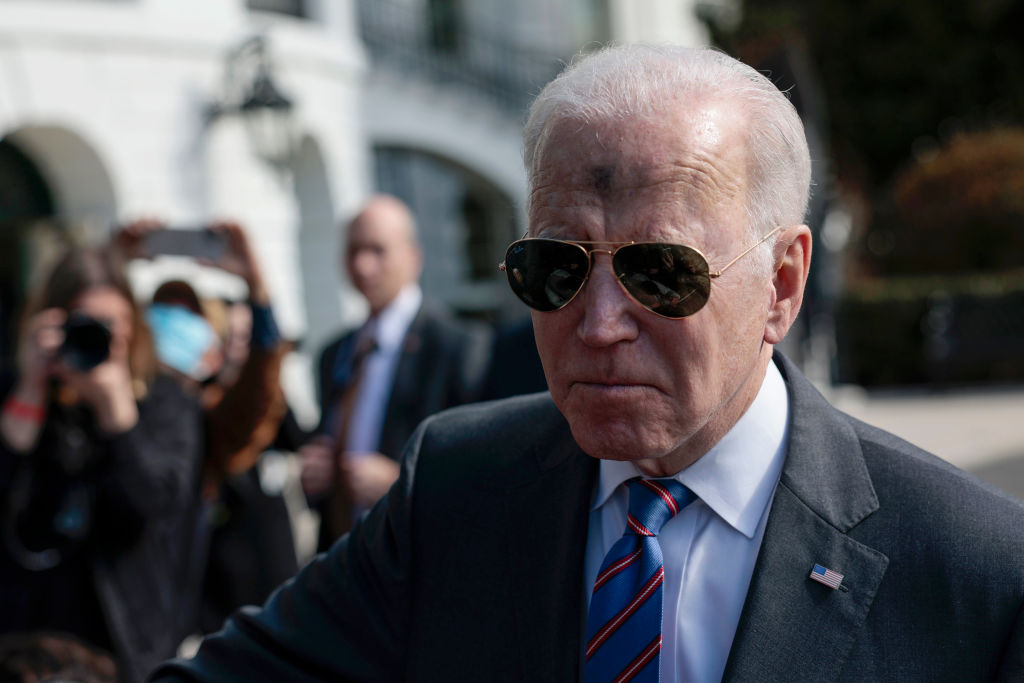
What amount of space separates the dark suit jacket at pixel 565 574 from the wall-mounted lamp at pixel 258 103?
705 cm

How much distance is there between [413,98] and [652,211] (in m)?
11.5

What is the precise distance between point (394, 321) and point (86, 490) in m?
1.38

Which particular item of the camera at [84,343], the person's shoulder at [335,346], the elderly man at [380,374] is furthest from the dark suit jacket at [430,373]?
the camera at [84,343]

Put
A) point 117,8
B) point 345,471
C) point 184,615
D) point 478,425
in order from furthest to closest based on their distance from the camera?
point 117,8, point 345,471, point 184,615, point 478,425

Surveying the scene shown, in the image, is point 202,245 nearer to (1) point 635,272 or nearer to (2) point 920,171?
(1) point 635,272

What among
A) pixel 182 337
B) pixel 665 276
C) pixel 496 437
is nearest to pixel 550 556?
pixel 496 437

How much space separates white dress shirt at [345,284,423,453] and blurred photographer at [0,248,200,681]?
84 centimetres

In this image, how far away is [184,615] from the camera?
131 inches

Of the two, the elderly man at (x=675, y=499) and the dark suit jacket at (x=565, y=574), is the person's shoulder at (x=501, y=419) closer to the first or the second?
the dark suit jacket at (x=565, y=574)

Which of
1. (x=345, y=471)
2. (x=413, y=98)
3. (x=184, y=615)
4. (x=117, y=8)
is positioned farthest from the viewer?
(x=413, y=98)

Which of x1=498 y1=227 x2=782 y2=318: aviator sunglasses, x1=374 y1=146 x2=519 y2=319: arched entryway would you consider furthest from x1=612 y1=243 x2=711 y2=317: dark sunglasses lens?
x1=374 y1=146 x2=519 y2=319: arched entryway

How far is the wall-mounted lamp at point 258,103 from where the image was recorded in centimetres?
838

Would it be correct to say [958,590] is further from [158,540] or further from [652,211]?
[158,540]

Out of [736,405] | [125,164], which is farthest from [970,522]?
[125,164]
